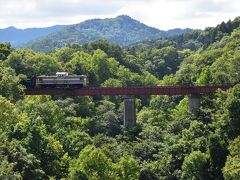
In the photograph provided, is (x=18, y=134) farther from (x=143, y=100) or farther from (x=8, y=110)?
(x=143, y=100)

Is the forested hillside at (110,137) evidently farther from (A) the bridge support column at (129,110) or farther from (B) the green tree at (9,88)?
(A) the bridge support column at (129,110)

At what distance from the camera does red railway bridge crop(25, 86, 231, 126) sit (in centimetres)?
6675

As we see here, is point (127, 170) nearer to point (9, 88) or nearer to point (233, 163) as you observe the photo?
point (233, 163)

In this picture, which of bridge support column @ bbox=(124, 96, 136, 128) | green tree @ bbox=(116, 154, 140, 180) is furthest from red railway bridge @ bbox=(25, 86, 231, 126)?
green tree @ bbox=(116, 154, 140, 180)

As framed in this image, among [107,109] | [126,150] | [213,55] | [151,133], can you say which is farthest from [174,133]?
[213,55]

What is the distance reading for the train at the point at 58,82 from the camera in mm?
70000

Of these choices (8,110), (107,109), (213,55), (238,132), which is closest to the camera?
(8,110)

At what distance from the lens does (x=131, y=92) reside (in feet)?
223

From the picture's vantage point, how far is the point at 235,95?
160 feet

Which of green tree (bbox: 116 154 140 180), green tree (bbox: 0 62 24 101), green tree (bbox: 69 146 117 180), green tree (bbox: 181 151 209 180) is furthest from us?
green tree (bbox: 0 62 24 101)

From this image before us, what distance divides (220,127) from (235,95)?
3.35 meters

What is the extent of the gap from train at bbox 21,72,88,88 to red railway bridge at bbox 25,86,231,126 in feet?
3.69

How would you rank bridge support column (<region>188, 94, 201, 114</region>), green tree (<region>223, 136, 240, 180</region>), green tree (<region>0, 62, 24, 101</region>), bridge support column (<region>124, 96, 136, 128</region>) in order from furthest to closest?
bridge support column (<region>124, 96, 136, 128</region>), bridge support column (<region>188, 94, 201, 114</region>), green tree (<region>0, 62, 24, 101</region>), green tree (<region>223, 136, 240, 180</region>)

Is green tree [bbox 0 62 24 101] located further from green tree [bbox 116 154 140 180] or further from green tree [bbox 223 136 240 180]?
green tree [bbox 223 136 240 180]
